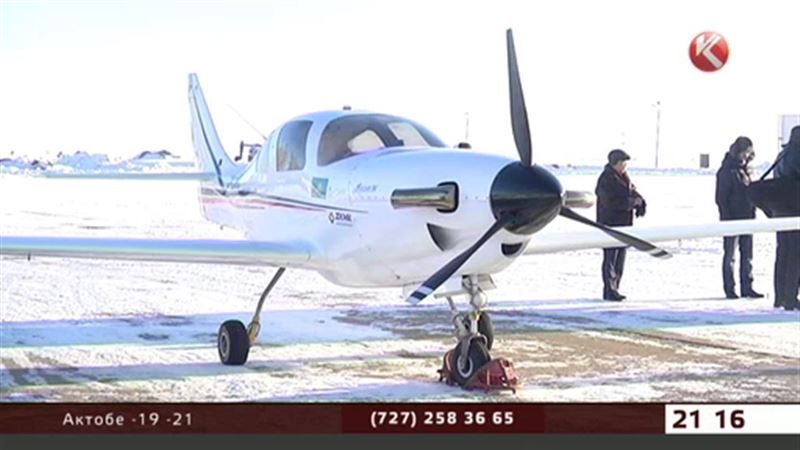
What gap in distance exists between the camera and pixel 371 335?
15.5 feet

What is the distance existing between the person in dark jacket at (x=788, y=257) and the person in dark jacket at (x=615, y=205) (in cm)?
87

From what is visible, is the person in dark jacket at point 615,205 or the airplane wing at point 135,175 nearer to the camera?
the airplane wing at point 135,175

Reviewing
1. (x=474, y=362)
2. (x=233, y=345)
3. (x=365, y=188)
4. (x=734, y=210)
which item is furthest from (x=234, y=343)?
(x=734, y=210)

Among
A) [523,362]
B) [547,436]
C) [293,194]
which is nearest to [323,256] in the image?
[293,194]

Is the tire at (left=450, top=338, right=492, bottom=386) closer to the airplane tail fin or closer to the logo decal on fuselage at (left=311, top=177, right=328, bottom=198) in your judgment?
the logo decal on fuselage at (left=311, top=177, right=328, bottom=198)

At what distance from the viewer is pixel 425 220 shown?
3.28 m

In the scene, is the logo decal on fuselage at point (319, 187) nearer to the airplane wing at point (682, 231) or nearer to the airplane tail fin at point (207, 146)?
the airplane wing at point (682, 231)

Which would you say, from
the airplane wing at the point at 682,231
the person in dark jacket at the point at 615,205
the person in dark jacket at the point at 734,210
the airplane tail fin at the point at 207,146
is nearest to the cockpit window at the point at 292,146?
the airplane wing at the point at 682,231

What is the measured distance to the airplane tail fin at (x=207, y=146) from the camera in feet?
18.3

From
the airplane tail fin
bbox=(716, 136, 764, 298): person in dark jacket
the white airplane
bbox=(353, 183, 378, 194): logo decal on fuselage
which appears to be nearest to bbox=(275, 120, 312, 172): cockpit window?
the white airplane

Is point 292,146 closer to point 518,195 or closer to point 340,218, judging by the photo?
point 340,218

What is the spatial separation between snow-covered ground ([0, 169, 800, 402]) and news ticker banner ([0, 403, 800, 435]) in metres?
0.55

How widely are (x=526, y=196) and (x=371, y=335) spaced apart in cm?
203

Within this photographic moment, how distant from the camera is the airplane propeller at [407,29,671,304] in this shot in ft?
9.39
